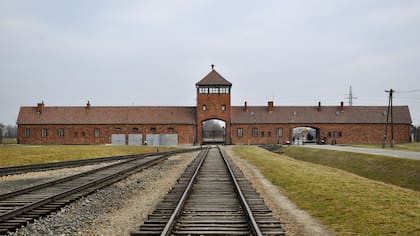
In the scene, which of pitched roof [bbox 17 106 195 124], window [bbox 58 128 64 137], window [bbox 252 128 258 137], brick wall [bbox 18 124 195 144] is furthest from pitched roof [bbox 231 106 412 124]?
window [bbox 58 128 64 137]

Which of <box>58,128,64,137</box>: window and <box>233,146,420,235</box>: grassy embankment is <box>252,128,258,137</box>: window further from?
<box>233,146,420,235</box>: grassy embankment

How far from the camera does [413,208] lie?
1016 centimetres

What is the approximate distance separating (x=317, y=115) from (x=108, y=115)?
108 feet

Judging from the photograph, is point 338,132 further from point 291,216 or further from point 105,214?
point 105,214

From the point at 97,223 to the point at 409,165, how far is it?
17274 mm

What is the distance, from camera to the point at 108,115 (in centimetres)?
6431

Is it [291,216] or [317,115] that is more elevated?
[317,115]

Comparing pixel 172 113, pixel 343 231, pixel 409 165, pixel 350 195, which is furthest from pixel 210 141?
pixel 343 231

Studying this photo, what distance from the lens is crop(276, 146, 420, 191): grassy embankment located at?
19.1 m

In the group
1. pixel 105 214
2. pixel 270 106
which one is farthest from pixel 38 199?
pixel 270 106

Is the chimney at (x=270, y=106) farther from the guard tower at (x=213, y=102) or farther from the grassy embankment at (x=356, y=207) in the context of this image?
the grassy embankment at (x=356, y=207)

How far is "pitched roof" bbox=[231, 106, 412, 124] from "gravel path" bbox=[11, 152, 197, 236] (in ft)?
166

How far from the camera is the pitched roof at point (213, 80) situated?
63.0 metres

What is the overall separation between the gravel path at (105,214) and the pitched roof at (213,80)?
49.3 m
